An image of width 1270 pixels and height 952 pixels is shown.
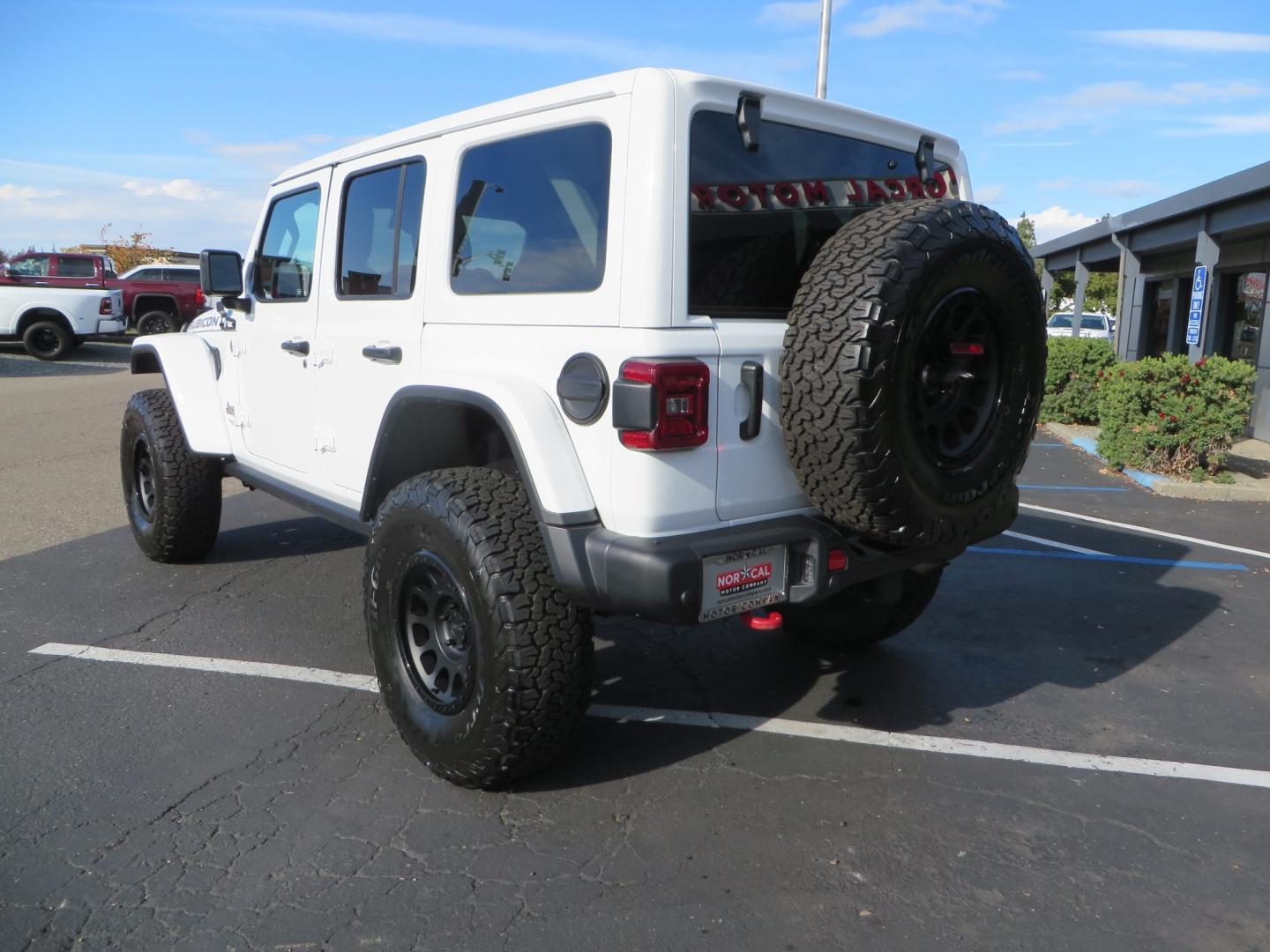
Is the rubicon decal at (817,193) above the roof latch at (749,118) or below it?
below

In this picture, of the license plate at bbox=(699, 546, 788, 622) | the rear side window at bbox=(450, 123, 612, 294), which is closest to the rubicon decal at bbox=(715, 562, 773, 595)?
the license plate at bbox=(699, 546, 788, 622)

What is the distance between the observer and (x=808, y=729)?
12.5ft

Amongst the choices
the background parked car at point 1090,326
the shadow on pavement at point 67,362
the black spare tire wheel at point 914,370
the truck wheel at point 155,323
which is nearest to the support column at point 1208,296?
the black spare tire wheel at point 914,370

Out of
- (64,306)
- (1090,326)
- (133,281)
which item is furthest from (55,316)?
(1090,326)

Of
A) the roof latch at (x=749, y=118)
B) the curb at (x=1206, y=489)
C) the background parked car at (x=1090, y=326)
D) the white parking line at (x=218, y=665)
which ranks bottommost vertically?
the white parking line at (x=218, y=665)

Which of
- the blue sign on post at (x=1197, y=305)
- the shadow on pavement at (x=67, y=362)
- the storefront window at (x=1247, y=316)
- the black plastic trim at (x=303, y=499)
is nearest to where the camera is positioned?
the black plastic trim at (x=303, y=499)

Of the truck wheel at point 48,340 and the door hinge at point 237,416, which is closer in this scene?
the door hinge at point 237,416

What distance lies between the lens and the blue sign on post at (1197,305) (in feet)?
40.9

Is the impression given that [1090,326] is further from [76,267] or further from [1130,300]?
[76,267]

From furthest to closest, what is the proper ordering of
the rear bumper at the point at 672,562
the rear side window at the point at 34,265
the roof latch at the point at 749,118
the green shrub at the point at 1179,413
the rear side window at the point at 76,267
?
the rear side window at the point at 76,267
the rear side window at the point at 34,265
the green shrub at the point at 1179,413
the roof latch at the point at 749,118
the rear bumper at the point at 672,562

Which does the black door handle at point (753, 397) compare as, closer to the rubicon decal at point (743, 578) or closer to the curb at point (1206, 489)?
the rubicon decal at point (743, 578)

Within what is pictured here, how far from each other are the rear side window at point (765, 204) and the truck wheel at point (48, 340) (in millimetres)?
21338

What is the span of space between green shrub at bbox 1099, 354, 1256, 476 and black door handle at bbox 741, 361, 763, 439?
25.0 ft

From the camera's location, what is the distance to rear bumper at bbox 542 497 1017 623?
9.09 feet
